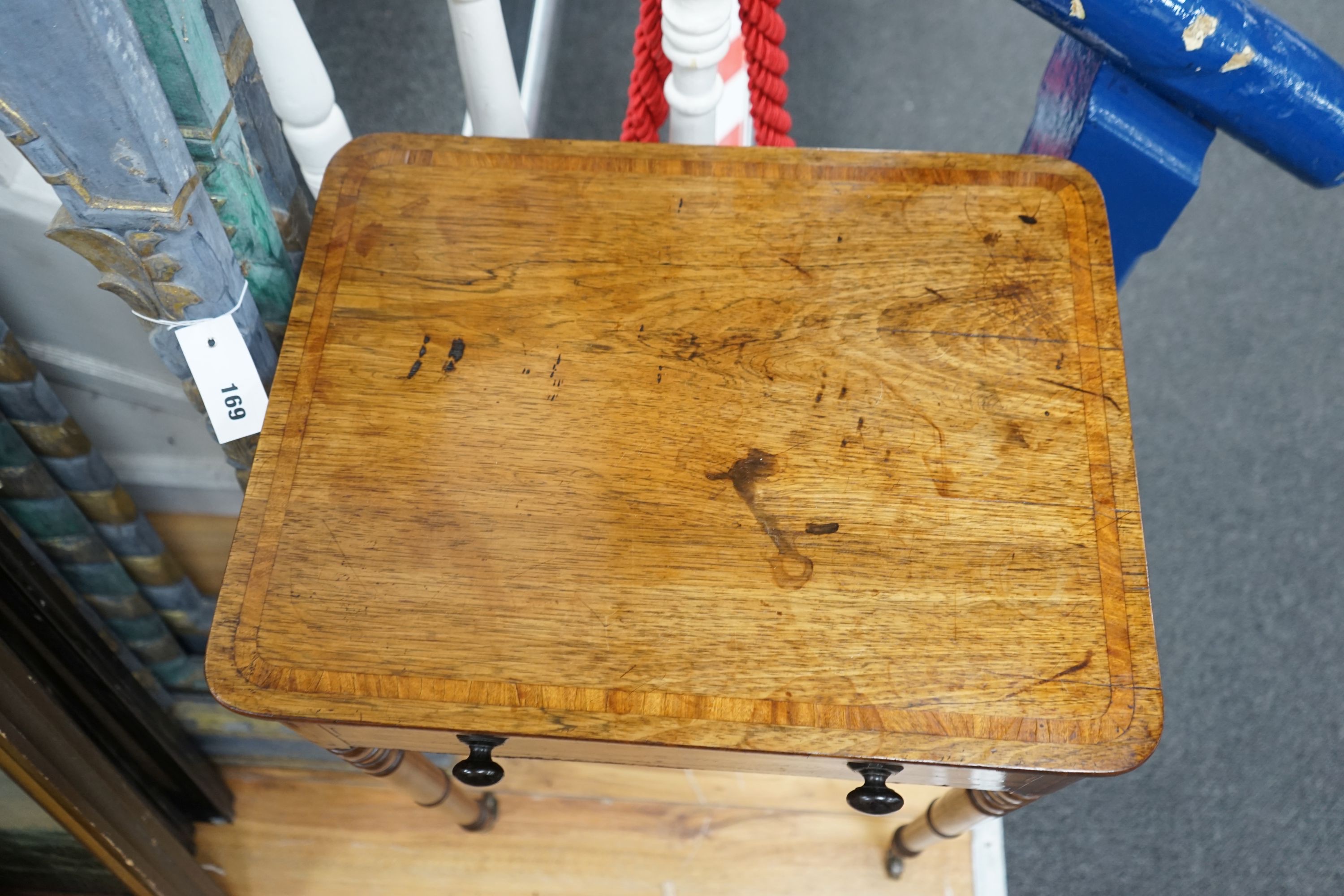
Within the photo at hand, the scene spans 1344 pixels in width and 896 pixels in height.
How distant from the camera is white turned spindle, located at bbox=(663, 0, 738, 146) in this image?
0.77 metres

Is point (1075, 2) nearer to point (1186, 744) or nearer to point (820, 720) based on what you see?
point (820, 720)

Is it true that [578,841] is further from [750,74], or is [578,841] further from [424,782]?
[750,74]

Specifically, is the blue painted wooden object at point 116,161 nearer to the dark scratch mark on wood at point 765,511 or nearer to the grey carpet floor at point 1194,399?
the dark scratch mark on wood at point 765,511

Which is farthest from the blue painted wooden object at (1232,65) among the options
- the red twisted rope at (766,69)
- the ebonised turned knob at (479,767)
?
the ebonised turned knob at (479,767)

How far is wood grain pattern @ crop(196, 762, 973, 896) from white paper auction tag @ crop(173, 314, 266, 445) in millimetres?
607

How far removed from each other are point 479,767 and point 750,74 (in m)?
0.56

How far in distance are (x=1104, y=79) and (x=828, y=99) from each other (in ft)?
3.33

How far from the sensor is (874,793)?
64 centimetres

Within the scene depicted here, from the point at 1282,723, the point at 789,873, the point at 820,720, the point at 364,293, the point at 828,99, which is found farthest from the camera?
the point at 828,99

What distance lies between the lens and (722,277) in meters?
0.71

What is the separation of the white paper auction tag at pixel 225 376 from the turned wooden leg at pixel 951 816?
23.1 inches

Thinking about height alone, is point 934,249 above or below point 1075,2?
below

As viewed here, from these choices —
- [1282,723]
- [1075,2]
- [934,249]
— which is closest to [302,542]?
[934,249]

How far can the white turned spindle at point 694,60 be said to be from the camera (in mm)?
772
